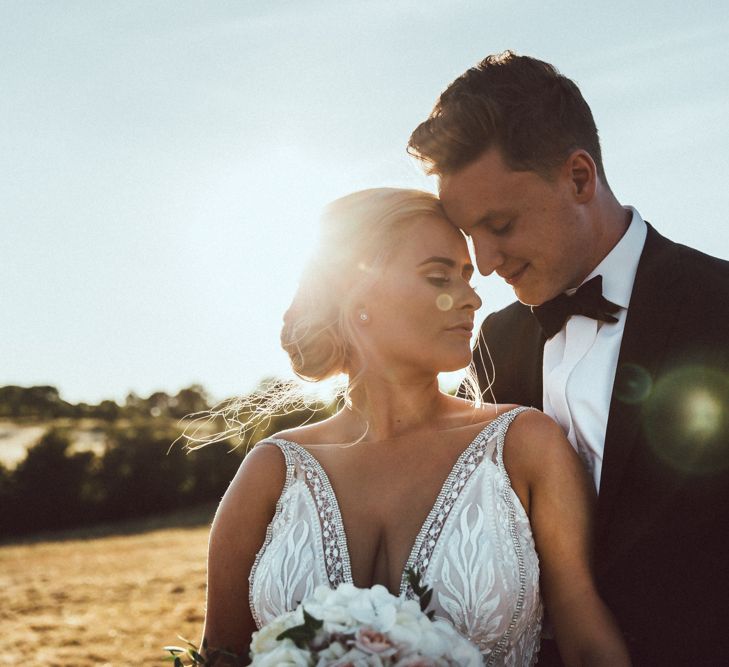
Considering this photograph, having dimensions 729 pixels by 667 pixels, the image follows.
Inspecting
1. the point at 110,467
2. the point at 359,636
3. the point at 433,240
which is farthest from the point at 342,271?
the point at 110,467

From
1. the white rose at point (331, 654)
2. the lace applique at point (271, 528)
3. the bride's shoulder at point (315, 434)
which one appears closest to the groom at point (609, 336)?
the bride's shoulder at point (315, 434)

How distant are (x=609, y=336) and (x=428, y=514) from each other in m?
1.14

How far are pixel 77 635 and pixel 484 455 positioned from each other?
32.8 feet

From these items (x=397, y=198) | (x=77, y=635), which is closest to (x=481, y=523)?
(x=397, y=198)

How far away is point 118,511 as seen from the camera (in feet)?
80.9

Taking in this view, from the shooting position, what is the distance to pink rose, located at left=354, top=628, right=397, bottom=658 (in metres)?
2.26

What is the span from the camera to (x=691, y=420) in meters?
3.36

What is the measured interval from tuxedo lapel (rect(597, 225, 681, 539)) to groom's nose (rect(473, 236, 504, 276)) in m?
0.61

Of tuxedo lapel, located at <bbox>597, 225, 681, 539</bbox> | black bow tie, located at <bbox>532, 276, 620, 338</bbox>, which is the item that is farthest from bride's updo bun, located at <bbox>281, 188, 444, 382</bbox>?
tuxedo lapel, located at <bbox>597, 225, 681, 539</bbox>

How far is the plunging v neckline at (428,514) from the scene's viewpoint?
134 inches

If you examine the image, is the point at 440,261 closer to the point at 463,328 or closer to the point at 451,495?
the point at 463,328

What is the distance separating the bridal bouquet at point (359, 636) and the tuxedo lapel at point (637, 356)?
116 centimetres

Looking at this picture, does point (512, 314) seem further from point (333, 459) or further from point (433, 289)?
point (333, 459)

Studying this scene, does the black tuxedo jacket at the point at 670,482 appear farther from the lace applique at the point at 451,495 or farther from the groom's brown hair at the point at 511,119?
the groom's brown hair at the point at 511,119
